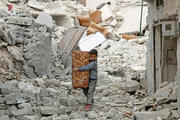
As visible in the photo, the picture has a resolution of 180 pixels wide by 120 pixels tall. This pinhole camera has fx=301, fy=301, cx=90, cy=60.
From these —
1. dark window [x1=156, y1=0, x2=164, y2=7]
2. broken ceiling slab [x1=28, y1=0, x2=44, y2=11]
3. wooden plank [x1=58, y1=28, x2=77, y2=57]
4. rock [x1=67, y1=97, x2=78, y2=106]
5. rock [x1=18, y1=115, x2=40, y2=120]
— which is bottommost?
rock [x1=18, y1=115, x2=40, y2=120]

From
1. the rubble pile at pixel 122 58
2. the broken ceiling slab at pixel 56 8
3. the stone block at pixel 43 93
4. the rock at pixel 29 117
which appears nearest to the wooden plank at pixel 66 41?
the rubble pile at pixel 122 58

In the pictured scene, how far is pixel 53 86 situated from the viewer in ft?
28.7

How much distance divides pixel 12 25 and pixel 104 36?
7596 millimetres

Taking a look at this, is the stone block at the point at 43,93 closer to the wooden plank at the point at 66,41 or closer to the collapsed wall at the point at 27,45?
the collapsed wall at the point at 27,45

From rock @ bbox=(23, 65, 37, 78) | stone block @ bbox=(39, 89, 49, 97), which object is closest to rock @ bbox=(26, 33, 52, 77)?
rock @ bbox=(23, 65, 37, 78)

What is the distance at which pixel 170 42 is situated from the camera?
8.24 m

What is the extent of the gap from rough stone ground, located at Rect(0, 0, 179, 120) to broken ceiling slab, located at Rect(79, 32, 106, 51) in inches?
40.5

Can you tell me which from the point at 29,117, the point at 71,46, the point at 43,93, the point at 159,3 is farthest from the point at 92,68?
the point at 71,46

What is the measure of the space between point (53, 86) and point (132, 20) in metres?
10.8

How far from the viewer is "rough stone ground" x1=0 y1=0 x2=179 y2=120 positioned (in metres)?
6.53

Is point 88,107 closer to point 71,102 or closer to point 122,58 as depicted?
point 71,102

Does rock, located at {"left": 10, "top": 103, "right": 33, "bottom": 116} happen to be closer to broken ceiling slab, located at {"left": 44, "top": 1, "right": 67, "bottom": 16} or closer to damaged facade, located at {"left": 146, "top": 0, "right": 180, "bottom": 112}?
damaged facade, located at {"left": 146, "top": 0, "right": 180, "bottom": 112}

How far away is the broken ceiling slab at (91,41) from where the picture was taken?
14994 mm

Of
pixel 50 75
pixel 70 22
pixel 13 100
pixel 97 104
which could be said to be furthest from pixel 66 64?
pixel 70 22
